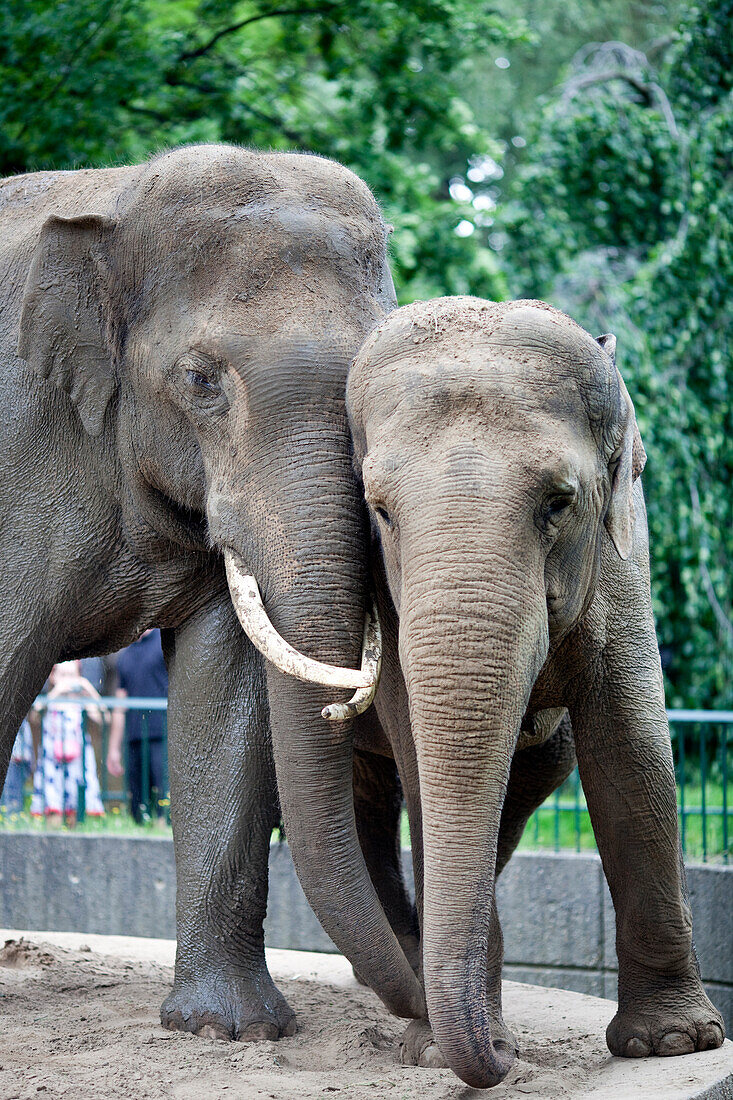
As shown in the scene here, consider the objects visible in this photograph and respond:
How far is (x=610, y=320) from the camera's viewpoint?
12.5 m

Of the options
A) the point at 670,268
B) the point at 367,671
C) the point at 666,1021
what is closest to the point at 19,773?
the point at 666,1021

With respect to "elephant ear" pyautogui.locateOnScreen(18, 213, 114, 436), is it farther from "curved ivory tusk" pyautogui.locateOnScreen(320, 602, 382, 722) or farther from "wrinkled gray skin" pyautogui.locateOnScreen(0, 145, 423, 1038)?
"curved ivory tusk" pyautogui.locateOnScreen(320, 602, 382, 722)

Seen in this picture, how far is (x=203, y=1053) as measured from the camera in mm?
4688

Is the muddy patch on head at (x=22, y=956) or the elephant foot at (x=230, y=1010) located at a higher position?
the elephant foot at (x=230, y=1010)

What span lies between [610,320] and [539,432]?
915cm

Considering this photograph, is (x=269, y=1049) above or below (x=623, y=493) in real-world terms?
below

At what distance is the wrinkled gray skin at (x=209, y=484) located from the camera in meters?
4.18

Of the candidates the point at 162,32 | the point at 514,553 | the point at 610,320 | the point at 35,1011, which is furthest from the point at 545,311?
the point at 162,32

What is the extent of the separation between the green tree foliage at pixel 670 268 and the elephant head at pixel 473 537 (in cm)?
839

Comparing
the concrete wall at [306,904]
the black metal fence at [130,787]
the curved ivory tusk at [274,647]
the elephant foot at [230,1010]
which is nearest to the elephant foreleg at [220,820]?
the elephant foot at [230,1010]

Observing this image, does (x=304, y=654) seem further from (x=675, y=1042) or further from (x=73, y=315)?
(x=675, y=1042)

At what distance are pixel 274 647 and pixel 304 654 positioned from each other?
105 mm

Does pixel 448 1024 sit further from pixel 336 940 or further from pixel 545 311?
pixel 545 311

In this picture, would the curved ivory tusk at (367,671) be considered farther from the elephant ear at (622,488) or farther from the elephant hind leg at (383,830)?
the elephant hind leg at (383,830)
